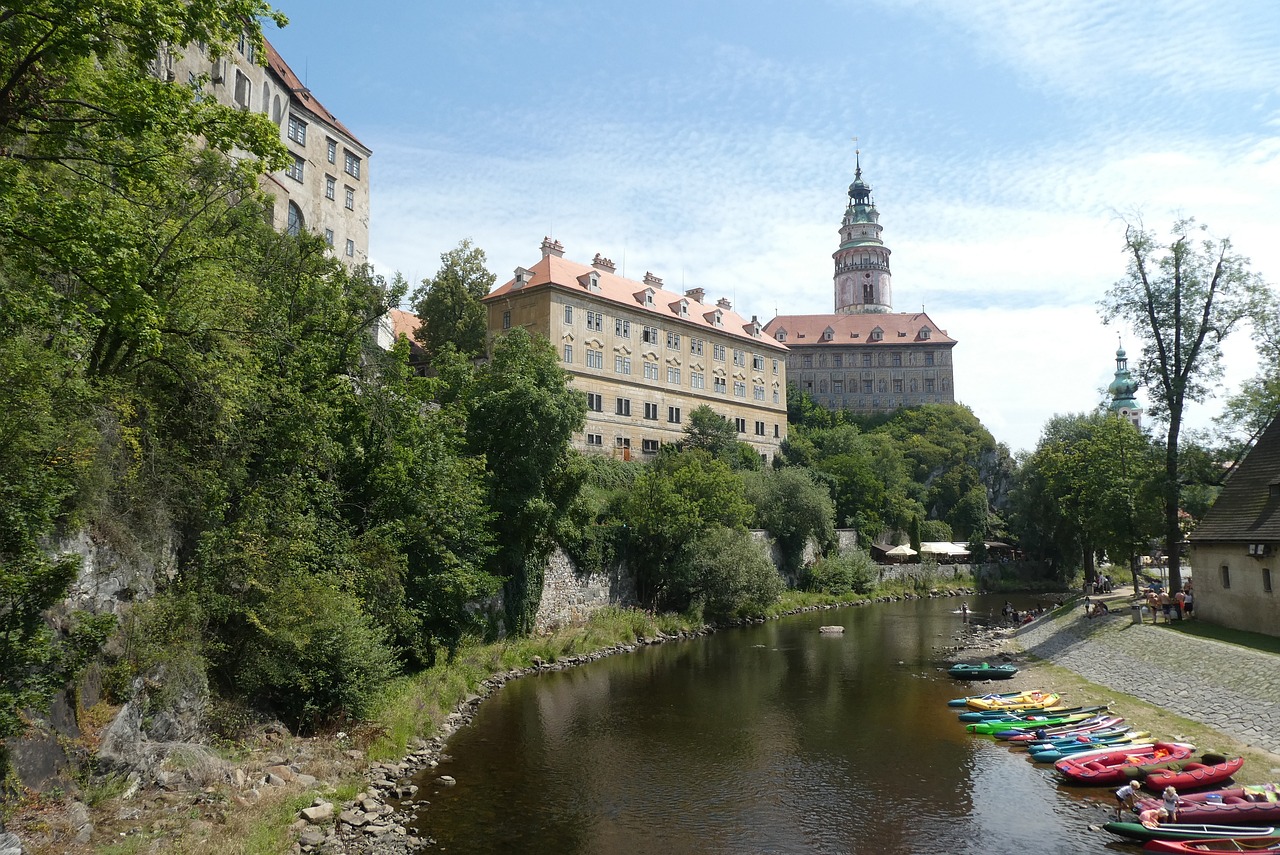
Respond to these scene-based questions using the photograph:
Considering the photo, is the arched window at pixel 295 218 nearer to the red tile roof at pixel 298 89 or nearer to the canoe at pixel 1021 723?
the red tile roof at pixel 298 89

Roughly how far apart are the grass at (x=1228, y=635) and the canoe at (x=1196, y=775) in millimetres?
6466

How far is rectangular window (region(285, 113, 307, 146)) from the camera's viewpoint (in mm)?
37656

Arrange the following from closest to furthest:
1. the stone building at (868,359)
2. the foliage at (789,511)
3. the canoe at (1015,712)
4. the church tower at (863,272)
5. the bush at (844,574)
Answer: the canoe at (1015,712) → the foliage at (789,511) → the bush at (844,574) → the stone building at (868,359) → the church tower at (863,272)

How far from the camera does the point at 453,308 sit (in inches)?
1725

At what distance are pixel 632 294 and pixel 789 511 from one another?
18197 millimetres

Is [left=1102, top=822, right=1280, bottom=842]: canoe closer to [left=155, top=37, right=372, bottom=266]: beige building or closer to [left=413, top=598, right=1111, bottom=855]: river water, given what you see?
[left=413, top=598, right=1111, bottom=855]: river water

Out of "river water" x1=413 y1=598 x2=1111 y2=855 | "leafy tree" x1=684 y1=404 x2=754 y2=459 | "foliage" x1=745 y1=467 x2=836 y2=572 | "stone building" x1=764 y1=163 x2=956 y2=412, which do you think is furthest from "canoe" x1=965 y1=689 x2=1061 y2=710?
"stone building" x1=764 y1=163 x2=956 y2=412

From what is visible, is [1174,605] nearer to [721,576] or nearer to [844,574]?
[721,576]

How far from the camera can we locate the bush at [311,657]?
1562cm

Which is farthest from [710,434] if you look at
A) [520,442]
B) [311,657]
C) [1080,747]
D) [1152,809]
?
[1152,809]

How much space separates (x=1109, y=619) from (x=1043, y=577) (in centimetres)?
3724

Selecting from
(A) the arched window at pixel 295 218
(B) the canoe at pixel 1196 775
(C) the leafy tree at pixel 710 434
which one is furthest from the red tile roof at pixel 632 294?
(B) the canoe at pixel 1196 775

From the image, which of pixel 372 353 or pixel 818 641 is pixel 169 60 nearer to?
pixel 372 353

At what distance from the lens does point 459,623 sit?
78.0 ft
